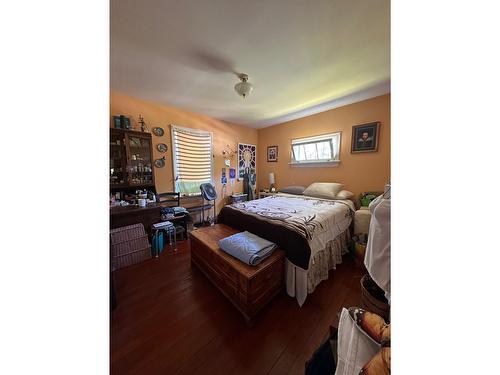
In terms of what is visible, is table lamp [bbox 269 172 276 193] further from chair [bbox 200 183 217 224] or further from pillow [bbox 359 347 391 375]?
pillow [bbox 359 347 391 375]

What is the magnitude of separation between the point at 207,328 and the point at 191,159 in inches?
113

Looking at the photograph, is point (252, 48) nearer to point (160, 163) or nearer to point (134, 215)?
point (160, 163)

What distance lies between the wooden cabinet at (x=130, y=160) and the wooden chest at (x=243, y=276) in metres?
1.65

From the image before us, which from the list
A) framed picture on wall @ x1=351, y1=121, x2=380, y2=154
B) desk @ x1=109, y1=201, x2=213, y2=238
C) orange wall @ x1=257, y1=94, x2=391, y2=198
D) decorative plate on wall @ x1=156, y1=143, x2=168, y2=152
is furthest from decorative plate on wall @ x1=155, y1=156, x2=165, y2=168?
framed picture on wall @ x1=351, y1=121, x2=380, y2=154

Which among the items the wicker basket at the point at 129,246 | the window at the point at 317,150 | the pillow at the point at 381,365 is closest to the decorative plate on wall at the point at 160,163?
the wicker basket at the point at 129,246

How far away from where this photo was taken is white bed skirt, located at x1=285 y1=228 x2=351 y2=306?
1516mm

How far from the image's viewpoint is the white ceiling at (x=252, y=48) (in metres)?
1.23

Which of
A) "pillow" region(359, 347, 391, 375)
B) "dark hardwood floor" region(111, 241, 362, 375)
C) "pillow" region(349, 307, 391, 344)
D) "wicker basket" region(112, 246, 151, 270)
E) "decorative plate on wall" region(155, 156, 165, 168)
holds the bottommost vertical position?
"dark hardwood floor" region(111, 241, 362, 375)

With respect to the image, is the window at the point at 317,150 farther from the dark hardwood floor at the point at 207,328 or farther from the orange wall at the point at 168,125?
the dark hardwood floor at the point at 207,328

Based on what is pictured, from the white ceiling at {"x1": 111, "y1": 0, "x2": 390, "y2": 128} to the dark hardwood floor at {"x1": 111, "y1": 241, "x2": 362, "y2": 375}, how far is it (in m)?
2.46
